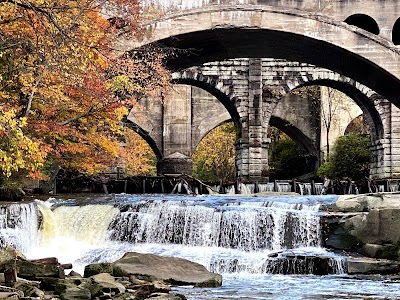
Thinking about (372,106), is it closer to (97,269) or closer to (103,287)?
(97,269)

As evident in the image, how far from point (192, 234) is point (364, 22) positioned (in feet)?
43.1

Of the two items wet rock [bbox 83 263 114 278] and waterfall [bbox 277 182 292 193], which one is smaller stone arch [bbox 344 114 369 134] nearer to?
waterfall [bbox 277 182 292 193]

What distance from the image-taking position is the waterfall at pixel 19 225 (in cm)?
1616

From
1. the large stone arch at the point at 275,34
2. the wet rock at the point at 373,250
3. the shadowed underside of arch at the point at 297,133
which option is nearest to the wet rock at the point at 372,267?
the wet rock at the point at 373,250

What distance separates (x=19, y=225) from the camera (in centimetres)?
1658

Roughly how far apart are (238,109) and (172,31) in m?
11.3

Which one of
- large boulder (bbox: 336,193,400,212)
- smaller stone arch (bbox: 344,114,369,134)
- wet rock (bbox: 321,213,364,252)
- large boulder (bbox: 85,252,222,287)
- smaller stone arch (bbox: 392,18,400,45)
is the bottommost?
large boulder (bbox: 85,252,222,287)

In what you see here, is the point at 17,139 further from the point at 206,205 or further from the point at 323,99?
the point at 323,99

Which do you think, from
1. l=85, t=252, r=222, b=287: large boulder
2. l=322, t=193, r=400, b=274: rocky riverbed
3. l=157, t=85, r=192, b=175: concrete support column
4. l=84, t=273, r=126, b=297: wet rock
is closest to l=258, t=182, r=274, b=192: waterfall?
l=157, t=85, r=192, b=175: concrete support column

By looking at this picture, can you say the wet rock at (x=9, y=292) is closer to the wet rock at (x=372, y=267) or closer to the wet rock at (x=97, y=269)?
the wet rock at (x=97, y=269)

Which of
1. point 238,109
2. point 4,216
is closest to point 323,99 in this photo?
point 238,109

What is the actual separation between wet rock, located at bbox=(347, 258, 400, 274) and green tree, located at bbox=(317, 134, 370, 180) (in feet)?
67.4

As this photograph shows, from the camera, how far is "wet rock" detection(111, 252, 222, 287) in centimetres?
1209

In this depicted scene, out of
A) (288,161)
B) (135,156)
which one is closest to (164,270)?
(135,156)
